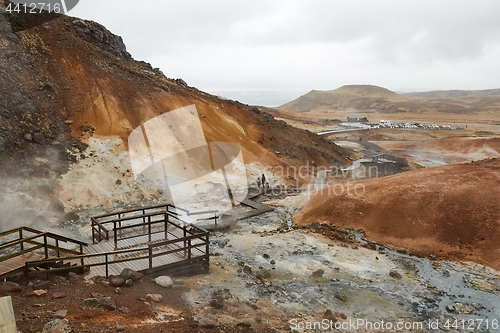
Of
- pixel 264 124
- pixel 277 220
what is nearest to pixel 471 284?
pixel 277 220

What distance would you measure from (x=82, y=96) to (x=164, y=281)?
69.1 ft

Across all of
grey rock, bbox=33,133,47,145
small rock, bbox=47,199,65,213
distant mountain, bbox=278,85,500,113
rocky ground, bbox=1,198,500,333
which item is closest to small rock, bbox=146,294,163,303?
rocky ground, bbox=1,198,500,333

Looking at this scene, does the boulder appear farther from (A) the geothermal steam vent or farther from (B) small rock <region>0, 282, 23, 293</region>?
(A) the geothermal steam vent

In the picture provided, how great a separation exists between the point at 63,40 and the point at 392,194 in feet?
91.9

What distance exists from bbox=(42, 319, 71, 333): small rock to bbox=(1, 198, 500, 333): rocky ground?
0.22 meters

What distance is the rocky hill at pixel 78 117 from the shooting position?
19.5 meters

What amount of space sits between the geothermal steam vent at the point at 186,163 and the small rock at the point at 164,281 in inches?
433

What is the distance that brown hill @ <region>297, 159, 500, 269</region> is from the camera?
52.3ft

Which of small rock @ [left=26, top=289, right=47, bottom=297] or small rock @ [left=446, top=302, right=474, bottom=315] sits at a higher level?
small rock @ [left=26, top=289, right=47, bottom=297]

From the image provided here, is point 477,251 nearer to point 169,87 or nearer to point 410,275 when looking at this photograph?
point 410,275

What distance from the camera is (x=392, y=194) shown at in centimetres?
1916

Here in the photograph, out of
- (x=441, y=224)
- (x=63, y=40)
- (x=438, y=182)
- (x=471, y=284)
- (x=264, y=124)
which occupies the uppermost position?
(x=63, y=40)

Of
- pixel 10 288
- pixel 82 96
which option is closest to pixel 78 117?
pixel 82 96

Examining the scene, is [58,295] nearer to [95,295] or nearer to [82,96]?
[95,295]
